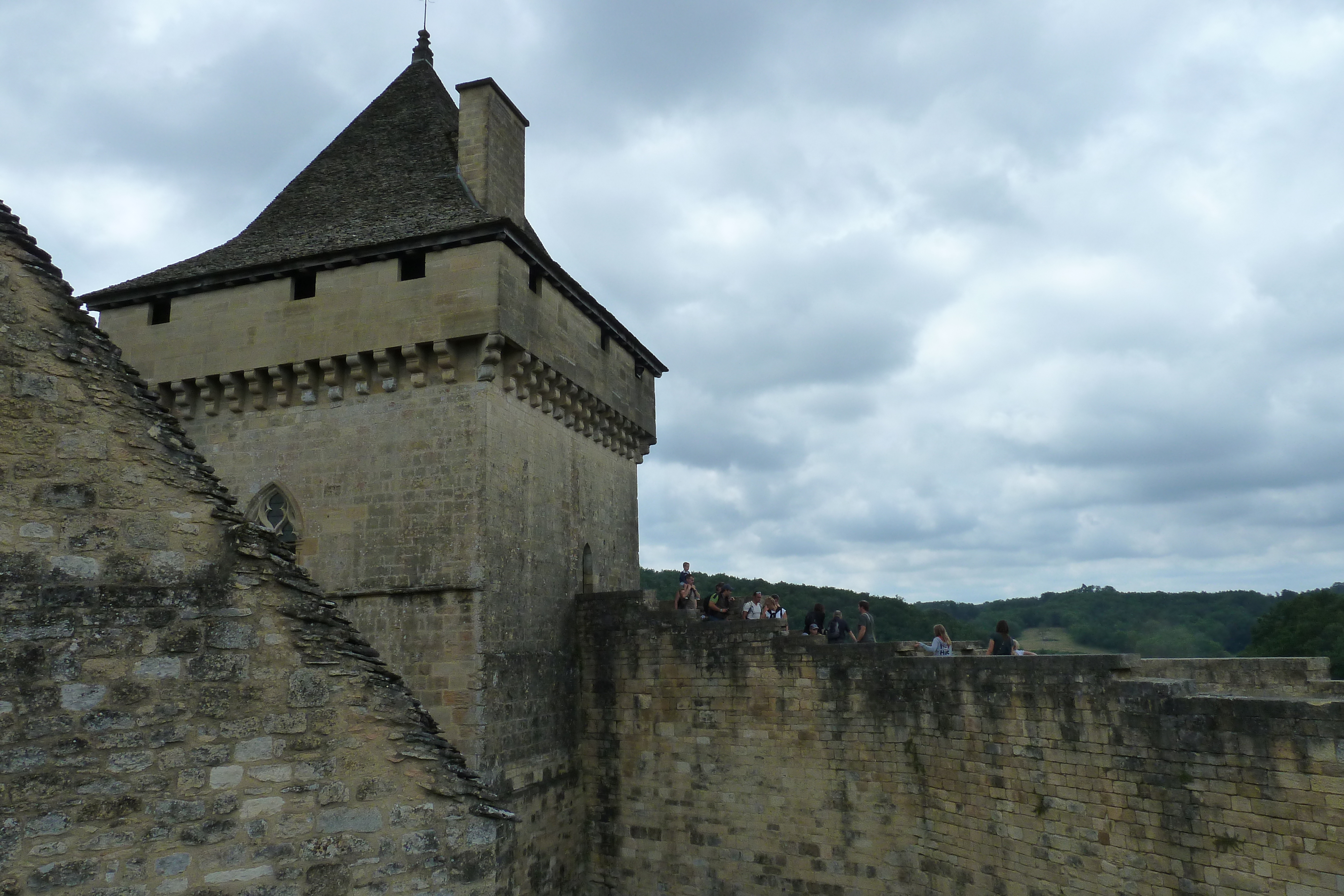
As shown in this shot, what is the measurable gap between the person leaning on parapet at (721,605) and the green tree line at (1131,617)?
0.34 meters

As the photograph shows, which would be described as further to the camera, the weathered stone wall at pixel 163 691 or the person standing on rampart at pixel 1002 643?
the person standing on rampart at pixel 1002 643

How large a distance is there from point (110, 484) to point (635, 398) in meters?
11.9

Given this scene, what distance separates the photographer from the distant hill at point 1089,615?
4541cm

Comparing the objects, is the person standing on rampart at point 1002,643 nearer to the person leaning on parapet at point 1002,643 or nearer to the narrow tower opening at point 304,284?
the person leaning on parapet at point 1002,643

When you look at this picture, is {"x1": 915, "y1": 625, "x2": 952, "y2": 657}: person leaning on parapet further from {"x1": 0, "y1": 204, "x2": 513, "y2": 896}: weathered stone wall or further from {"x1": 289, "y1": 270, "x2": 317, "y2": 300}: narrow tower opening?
{"x1": 289, "y1": 270, "x2": 317, "y2": 300}: narrow tower opening

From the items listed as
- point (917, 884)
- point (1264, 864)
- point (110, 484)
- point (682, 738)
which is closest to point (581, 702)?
point (682, 738)

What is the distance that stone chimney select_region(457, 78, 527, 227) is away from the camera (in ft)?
42.0

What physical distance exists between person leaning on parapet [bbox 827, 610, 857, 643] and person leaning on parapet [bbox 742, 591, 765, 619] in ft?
4.83

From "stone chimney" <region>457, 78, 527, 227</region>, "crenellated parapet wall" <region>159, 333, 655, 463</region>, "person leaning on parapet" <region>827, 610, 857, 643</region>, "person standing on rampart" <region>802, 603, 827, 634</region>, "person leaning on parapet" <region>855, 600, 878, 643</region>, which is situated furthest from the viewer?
"person standing on rampart" <region>802, 603, 827, 634</region>

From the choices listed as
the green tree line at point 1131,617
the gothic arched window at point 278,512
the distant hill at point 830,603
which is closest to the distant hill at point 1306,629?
the green tree line at point 1131,617

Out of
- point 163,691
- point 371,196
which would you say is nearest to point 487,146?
point 371,196

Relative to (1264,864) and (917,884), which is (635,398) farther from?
(1264,864)

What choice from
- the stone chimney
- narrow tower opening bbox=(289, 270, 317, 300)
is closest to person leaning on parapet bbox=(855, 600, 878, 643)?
the stone chimney

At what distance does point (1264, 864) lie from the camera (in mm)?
6797
